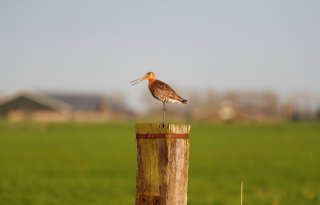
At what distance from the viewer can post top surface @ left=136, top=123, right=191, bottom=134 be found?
4.42 m

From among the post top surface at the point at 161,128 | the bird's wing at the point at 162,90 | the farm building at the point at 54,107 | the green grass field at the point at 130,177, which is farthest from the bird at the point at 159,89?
the farm building at the point at 54,107

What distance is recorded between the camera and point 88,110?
137250 millimetres

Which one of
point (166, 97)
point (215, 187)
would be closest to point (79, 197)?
point (215, 187)

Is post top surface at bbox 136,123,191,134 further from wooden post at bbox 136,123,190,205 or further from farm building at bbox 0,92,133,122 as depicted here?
farm building at bbox 0,92,133,122

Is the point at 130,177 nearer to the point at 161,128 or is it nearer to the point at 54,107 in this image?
the point at 161,128

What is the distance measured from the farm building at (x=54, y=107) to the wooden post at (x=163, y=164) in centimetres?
11026

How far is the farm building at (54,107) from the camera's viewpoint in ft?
396

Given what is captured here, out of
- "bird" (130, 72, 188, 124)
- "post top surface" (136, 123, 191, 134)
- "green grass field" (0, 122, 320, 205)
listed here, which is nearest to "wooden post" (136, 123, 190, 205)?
"post top surface" (136, 123, 191, 134)

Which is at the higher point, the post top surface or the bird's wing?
the bird's wing

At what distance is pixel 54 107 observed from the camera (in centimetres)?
12269

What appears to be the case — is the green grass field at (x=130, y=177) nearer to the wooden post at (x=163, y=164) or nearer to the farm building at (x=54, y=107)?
the wooden post at (x=163, y=164)

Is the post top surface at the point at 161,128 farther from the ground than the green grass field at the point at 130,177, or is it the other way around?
the post top surface at the point at 161,128

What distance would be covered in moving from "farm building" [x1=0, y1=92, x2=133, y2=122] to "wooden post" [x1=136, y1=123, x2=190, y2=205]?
110 metres

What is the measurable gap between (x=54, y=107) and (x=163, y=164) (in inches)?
4715
